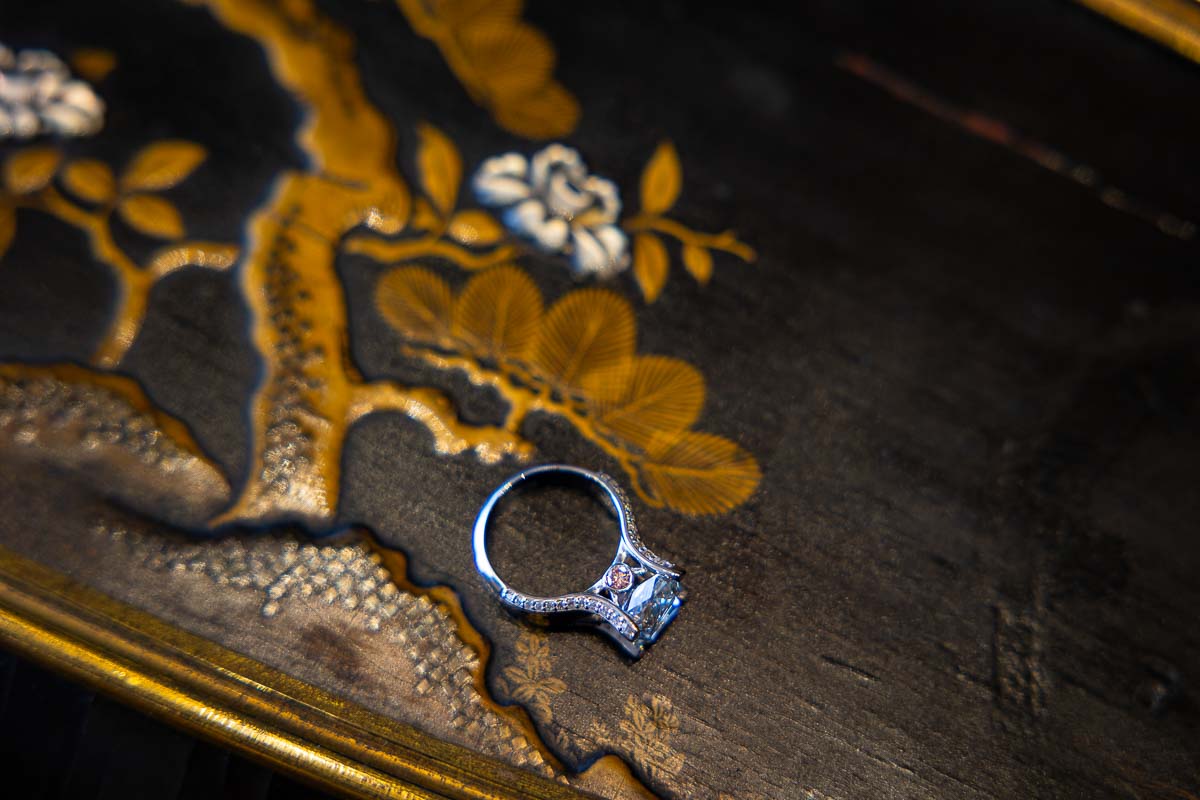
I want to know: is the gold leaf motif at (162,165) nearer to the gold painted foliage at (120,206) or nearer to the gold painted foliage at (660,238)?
the gold painted foliage at (120,206)

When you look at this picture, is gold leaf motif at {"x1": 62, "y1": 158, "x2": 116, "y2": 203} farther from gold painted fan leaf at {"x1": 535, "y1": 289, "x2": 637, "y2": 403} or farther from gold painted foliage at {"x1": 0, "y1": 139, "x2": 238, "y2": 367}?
gold painted fan leaf at {"x1": 535, "y1": 289, "x2": 637, "y2": 403}

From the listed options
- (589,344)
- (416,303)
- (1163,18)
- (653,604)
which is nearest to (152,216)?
(416,303)

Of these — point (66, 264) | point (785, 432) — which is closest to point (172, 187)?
point (66, 264)

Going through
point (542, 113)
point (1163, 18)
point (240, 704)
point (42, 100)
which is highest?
point (1163, 18)

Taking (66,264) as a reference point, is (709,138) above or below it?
above

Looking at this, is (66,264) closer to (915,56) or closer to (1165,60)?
(915,56)

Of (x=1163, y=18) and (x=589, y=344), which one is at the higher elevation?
(x=1163, y=18)

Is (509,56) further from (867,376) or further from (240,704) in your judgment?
(240,704)
